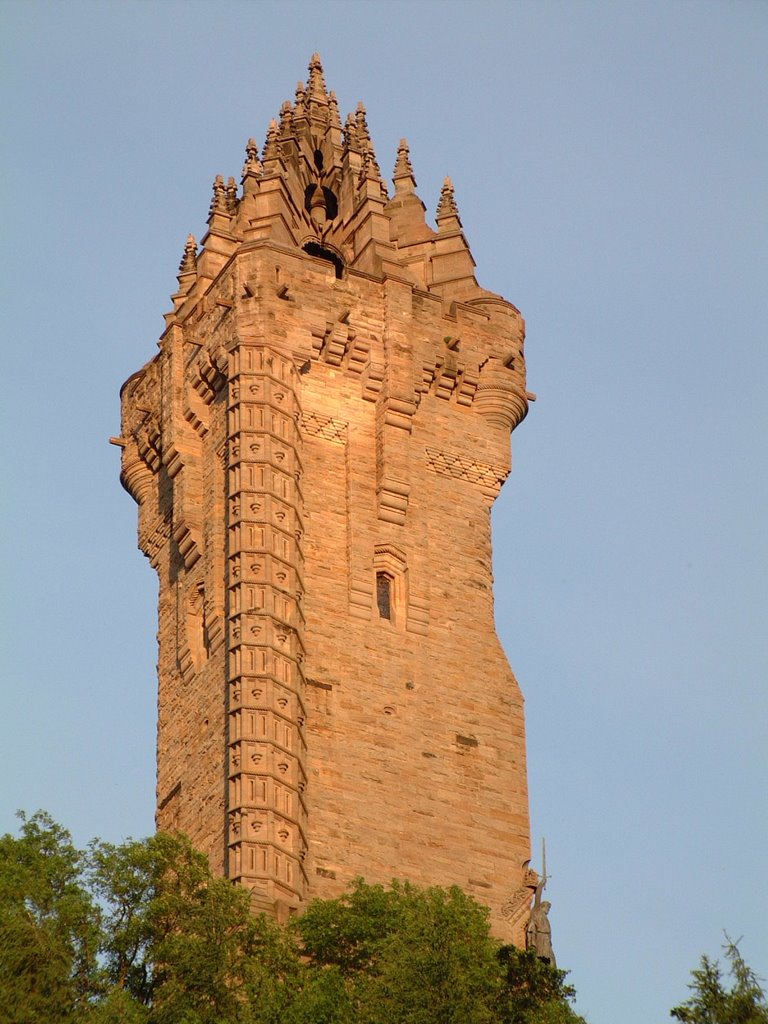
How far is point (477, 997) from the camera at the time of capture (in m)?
41.8

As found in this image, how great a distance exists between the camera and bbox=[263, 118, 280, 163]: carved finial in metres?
60.0

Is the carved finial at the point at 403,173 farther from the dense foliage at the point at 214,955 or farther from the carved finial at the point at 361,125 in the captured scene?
the dense foliage at the point at 214,955

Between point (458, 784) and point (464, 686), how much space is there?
2127 mm

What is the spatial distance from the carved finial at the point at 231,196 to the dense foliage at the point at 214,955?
19224 millimetres

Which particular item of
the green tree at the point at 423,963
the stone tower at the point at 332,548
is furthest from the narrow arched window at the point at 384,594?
the green tree at the point at 423,963

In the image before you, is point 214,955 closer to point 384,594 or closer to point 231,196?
point 384,594

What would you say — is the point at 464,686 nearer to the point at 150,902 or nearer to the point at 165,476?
the point at 165,476

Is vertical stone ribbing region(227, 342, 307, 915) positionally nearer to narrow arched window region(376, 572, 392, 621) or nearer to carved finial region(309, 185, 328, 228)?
narrow arched window region(376, 572, 392, 621)

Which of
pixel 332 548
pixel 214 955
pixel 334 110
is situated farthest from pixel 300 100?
pixel 214 955

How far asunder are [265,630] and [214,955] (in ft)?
31.3

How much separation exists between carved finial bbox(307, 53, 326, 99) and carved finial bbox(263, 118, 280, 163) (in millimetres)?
3712

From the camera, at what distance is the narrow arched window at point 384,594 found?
5325cm

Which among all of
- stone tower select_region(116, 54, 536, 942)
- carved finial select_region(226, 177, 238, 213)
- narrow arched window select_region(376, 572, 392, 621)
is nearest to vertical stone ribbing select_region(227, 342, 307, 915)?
stone tower select_region(116, 54, 536, 942)

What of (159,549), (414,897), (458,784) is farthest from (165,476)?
(414,897)
